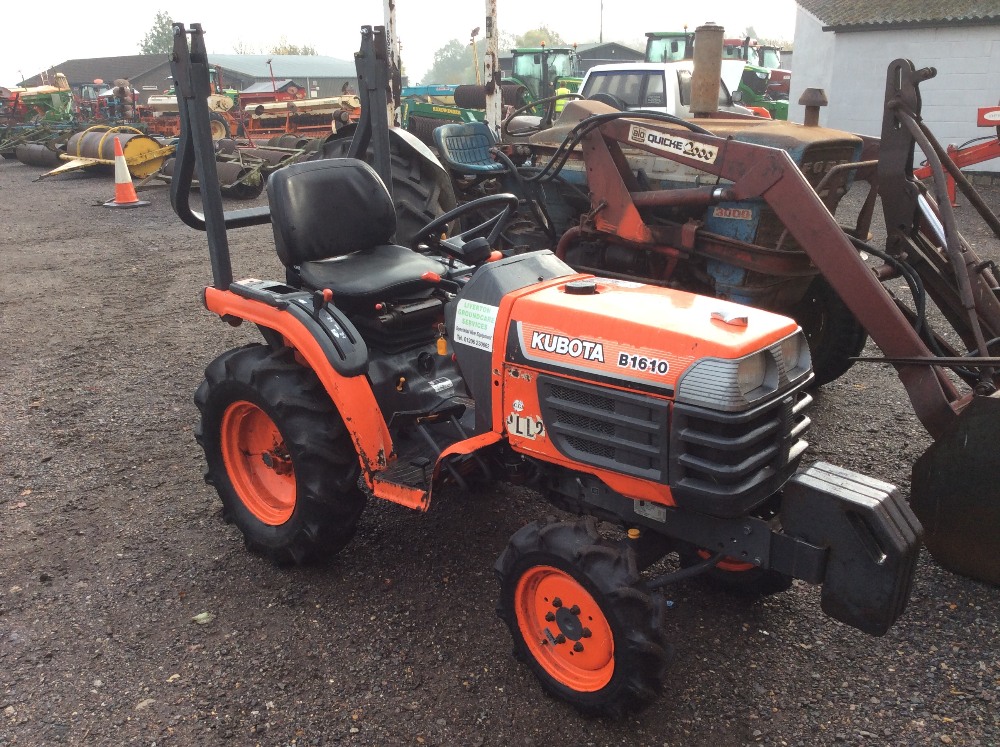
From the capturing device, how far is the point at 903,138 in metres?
3.48

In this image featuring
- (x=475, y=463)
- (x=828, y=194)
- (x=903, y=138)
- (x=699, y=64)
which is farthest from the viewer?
(x=699, y=64)

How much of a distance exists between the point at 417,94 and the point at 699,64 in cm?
1155

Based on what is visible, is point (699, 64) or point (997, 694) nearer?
point (997, 694)

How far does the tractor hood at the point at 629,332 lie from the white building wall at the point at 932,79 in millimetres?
11978

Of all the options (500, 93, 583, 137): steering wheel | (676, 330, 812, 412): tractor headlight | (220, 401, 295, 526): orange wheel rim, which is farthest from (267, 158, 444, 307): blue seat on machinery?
(500, 93, 583, 137): steering wheel

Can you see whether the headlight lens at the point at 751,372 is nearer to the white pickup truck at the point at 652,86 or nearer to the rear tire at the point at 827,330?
the rear tire at the point at 827,330

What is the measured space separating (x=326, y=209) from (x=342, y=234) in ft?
0.37

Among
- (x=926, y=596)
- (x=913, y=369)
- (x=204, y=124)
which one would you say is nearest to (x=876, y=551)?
(x=926, y=596)

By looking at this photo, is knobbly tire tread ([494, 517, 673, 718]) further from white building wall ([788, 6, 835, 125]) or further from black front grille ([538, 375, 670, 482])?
white building wall ([788, 6, 835, 125])

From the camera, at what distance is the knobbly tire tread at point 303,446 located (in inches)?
111

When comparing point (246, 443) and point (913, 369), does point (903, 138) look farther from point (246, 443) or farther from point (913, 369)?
point (246, 443)

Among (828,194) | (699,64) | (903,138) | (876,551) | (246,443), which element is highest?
(699,64)

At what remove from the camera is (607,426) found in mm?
2256

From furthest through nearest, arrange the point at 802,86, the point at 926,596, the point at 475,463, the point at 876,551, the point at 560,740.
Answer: the point at 802,86 < the point at 926,596 < the point at 475,463 < the point at 560,740 < the point at 876,551
